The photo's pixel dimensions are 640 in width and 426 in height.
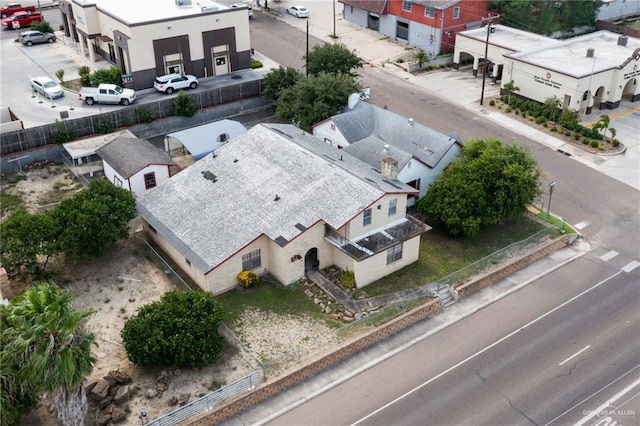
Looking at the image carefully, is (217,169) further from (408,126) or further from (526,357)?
(526,357)

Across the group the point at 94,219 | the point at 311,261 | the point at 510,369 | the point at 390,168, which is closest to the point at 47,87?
the point at 94,219

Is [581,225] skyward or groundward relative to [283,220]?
groundward

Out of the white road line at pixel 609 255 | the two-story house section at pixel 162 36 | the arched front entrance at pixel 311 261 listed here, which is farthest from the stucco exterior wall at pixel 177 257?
the white road line at pixel 609 255

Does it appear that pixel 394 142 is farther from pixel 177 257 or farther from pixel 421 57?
pixel 421 57

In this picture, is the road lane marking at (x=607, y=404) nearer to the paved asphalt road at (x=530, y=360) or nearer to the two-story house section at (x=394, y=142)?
the paved asphalt road at (x=530, y=360)

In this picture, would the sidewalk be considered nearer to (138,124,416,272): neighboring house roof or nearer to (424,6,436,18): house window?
(138,124,416,272): neighboring house roof

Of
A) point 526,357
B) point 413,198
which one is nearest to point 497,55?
point 413,198
